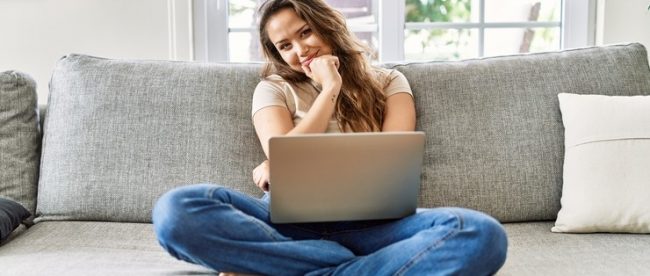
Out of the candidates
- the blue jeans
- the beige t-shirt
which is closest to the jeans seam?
the blue jeans

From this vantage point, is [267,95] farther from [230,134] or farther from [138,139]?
[138,139]

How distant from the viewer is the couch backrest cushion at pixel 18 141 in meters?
1.97

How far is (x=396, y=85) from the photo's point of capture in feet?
6.31

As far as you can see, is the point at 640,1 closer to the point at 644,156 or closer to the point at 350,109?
the point at 644,156

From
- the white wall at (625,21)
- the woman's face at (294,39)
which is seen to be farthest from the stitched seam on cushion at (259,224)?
the white wall at (625,21)

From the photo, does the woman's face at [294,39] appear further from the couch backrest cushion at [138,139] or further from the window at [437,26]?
the window at [437,26]

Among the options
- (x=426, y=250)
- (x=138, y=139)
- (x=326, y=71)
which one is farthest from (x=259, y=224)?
(x=138, y=139)

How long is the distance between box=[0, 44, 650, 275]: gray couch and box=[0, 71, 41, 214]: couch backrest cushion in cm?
3

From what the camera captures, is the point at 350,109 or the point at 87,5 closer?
the point at 350,109

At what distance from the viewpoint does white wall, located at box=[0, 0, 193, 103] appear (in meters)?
2.55

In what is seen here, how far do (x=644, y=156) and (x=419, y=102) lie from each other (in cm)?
57

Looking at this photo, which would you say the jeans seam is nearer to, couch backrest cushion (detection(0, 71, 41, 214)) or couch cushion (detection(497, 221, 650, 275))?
couch cushion (detection(497, 221, 650, 275))

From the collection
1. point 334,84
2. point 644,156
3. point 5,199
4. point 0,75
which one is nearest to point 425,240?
point 334,84

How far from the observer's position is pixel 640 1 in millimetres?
2625
